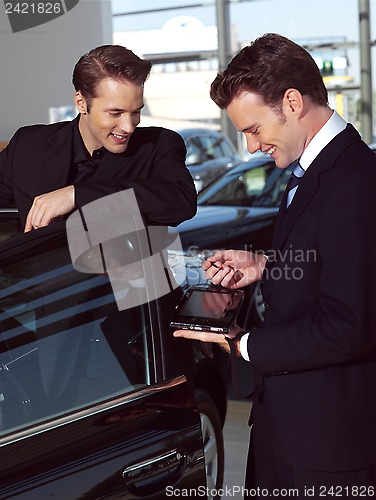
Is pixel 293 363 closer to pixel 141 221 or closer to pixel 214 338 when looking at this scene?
pixel 214 338

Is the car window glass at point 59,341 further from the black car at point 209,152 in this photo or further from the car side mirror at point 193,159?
the car side mirror at point 193,159

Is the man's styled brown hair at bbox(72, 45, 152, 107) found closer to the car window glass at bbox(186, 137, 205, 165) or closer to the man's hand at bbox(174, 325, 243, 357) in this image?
the man's hand at bbox(174, 325, 243, 357)

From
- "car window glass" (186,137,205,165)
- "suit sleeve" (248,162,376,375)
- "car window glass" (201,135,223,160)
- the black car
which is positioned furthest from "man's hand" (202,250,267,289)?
"car window glass" (201,135,223,160)

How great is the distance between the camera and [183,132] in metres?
14.3

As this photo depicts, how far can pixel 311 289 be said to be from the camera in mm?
1664

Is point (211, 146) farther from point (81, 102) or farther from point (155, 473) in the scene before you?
point (155, 473)

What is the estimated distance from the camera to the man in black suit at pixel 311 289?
1.58 meters

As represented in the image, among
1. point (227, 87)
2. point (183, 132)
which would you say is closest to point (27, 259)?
point (227, 87)

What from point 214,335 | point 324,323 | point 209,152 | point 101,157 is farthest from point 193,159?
point 324,323

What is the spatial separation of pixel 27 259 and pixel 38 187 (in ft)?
1.06

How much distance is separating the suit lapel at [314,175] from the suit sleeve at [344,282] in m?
0.07

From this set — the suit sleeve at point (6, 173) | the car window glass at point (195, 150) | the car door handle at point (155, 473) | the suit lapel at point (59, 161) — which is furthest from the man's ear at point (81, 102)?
the car window glass at point (195, 150)

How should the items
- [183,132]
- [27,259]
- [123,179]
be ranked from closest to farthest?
[27,259] → [123,179] → [183,132]

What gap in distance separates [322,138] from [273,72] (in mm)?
166
